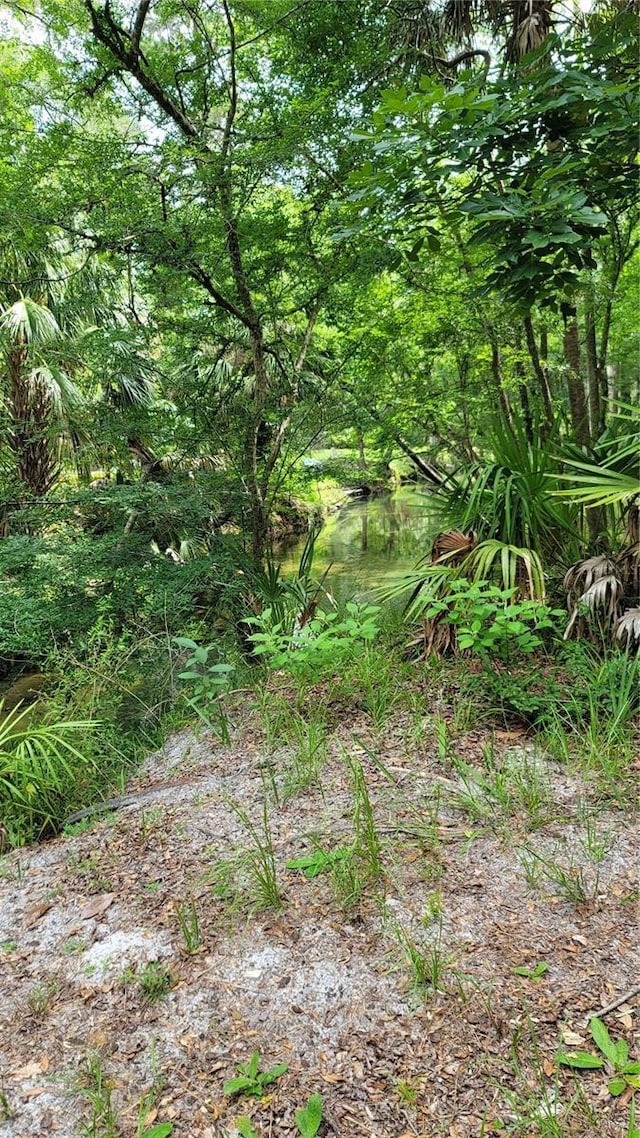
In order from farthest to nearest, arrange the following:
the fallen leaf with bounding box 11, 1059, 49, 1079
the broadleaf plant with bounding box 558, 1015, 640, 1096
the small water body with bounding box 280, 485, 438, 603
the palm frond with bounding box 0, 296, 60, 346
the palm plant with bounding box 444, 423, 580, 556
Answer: the small water body with bounding box 280, 485, 438, 603 < the palm frond with bounding box 0, 296, 60, 346 < the palm plant with bounding box 444, 423, 580, 556 < the fallen leaf with bounding box 11, 1059, 49, 1079 < the broadleaf plant with bounding box 558, 1015, 640, 1096

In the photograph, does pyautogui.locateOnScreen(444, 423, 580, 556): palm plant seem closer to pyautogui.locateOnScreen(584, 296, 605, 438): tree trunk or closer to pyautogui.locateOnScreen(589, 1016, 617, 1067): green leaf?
pyautogui.locateOnScreen(584, 296, 605, 438): tree trunk

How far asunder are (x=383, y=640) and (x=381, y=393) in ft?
9.60

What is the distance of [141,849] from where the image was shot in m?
2.29

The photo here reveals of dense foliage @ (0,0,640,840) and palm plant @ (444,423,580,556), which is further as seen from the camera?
palm plant @ (444,423,580,556)

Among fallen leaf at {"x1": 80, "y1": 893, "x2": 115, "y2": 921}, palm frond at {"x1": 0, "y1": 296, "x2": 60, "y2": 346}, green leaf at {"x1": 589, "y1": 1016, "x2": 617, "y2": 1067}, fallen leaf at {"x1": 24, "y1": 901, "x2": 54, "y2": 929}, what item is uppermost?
palm frond at {"x1": 0, "y1": 296, "x2": 60, "y2": 346}

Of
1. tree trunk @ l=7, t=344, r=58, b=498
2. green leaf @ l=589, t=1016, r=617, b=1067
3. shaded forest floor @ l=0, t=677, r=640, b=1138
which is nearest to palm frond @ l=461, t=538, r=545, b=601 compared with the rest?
shaded forest floor @ l=0, t=677, r=640, b=1138

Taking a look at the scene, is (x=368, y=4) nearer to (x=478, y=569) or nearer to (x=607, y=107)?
(x=607, y=107)

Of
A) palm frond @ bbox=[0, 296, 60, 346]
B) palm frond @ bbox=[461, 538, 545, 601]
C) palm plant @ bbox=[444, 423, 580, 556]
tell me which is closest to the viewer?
palm frond @ bbox=[461, 538, 545, 601]

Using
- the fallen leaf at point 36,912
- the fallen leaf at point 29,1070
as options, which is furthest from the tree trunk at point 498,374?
the fallen leaf at point 29,1070

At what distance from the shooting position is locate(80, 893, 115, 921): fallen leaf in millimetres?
1999

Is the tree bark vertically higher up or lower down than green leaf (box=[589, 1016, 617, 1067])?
higher up

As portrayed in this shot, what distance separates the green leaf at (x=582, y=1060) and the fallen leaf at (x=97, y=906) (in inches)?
59.3

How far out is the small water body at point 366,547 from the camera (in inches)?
295

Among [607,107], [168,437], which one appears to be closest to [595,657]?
[607,107]
